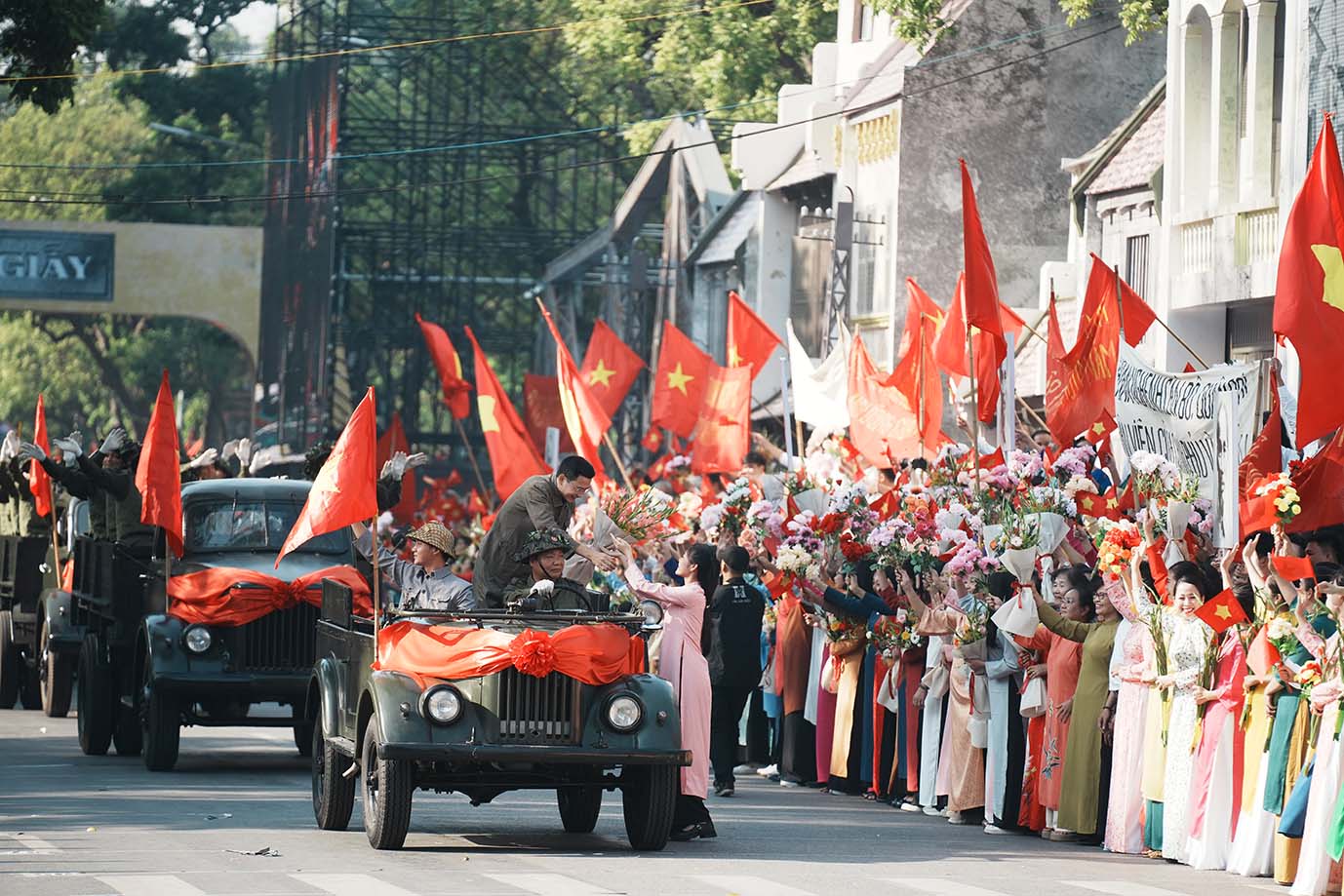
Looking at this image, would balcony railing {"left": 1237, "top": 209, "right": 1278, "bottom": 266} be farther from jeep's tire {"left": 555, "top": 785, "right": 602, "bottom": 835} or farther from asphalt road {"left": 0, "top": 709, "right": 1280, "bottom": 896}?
jeep's tire {"left": 555, "top": 785, "right": 602, "bottom": 835}

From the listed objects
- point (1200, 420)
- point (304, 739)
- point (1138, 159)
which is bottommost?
point (304, 739)

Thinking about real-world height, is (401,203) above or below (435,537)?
above

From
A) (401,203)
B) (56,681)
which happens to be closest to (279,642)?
(56,681)

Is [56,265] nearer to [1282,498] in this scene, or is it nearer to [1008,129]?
[1008,129]

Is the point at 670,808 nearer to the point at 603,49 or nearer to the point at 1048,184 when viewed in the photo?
the point at 1048,184

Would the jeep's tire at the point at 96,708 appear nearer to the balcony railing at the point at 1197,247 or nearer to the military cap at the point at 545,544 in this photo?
the military cap at the point at 545,544

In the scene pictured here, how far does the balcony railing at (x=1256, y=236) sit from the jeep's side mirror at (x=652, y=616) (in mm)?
14294

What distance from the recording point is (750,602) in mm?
18672

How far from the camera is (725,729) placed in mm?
18750

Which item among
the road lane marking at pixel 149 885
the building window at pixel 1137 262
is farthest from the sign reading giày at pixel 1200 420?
the building window at pixel 1137 262

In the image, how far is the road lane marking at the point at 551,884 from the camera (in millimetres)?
12530

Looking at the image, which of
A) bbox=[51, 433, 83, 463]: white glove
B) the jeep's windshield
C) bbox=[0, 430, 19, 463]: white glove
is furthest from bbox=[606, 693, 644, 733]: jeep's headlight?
bbox=[0, 430, 19, 463]: white glove

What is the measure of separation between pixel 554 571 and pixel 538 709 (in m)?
1.09

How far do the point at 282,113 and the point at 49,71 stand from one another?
35.9 metres
